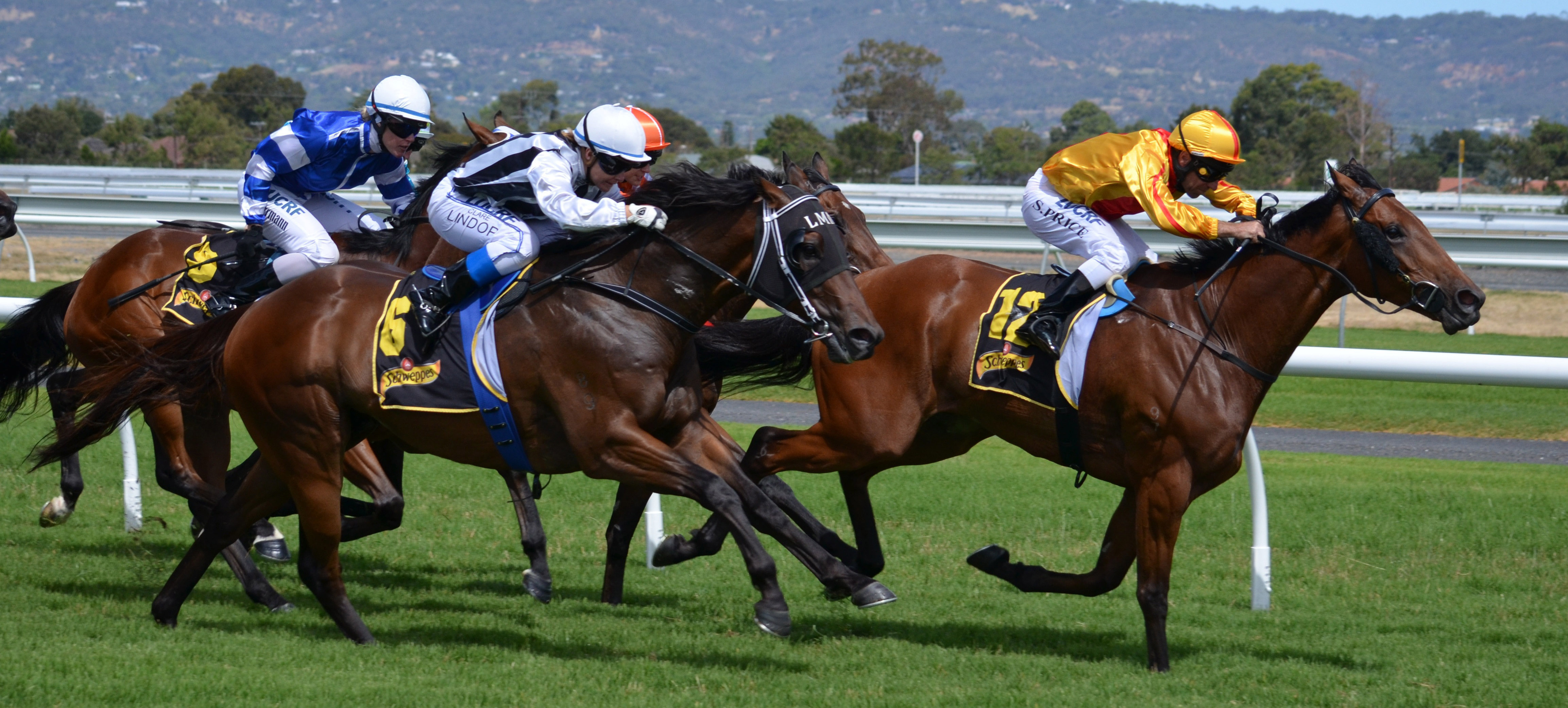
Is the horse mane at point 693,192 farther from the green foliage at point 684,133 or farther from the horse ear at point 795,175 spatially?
the green foliage at point 684,133

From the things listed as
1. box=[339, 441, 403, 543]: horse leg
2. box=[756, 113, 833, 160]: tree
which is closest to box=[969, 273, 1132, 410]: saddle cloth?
box=[339, 441, 403, 543]: horse leg

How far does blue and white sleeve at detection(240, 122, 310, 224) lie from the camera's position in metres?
6.01

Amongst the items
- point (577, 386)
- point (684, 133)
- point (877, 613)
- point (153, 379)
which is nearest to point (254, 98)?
point (684, 133)

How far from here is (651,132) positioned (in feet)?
16.0

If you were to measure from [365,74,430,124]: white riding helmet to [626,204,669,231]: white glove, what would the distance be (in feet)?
5.66

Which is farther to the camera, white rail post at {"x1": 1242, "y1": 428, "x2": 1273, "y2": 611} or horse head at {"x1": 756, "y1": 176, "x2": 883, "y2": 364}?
white rail post at {"x1": 1242, "y1": 428, "x2": 1273, "y2": 611}

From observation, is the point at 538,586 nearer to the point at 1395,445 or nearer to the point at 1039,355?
the point at 1039,355

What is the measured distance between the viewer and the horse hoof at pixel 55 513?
6.63m

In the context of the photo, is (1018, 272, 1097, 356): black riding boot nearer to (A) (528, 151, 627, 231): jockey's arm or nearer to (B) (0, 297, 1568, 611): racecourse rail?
(B) (0, 297, 1568, 611): racecourse rail

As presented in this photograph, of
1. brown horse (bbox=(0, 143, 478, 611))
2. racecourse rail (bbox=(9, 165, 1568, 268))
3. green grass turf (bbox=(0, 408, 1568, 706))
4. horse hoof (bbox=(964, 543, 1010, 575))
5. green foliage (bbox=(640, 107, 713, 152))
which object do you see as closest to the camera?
green grass turf (bbox=(0, 408, 1568, 706))

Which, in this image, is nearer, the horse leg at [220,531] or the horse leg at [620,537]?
the horse leg at [220,531]

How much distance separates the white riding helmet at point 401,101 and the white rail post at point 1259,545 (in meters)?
3.75

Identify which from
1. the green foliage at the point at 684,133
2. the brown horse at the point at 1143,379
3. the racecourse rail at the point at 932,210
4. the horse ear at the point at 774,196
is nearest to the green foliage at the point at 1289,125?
the racecourse rail at the point at 932,210

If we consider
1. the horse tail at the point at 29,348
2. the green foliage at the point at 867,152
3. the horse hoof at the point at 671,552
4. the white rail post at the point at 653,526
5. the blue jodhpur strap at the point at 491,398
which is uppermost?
the blue jodhpur strap at the point at 491,398
